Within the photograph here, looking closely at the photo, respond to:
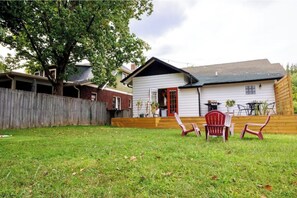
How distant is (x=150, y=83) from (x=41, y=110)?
703cm


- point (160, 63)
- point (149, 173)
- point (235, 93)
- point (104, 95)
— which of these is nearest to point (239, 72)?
point (235, 93)

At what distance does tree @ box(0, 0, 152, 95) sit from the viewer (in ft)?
38.9

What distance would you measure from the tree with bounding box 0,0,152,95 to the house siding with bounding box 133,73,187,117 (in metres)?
1.50

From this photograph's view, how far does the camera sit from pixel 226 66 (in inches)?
641

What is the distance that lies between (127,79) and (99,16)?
476cm

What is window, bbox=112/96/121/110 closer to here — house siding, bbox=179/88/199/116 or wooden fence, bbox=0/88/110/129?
A: wooden fence, bbox=0/88/110/129

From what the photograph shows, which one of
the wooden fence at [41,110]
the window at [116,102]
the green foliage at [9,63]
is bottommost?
the wooden fence at [41,110]

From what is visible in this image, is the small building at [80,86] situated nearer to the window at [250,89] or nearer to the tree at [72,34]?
the tree at [72,34]

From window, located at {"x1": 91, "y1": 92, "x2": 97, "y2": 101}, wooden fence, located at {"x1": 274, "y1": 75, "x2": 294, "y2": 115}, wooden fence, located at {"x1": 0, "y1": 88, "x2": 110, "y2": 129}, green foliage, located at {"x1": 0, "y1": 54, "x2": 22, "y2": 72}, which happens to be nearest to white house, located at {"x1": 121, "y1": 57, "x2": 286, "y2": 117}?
wooden fence, located at {"x1": 274, "y1": 75, "x2": 294, "y2": 115}

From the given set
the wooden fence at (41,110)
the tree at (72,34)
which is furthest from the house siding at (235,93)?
the wooden fence at (41,110)

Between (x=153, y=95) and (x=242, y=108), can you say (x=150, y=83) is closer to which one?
(x=153, y=95)

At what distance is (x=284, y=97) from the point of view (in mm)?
9914

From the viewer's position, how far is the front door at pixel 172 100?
13922 millimetres

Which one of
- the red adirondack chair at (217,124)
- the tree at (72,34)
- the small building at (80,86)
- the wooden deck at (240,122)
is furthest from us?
the small building at (80,86)
